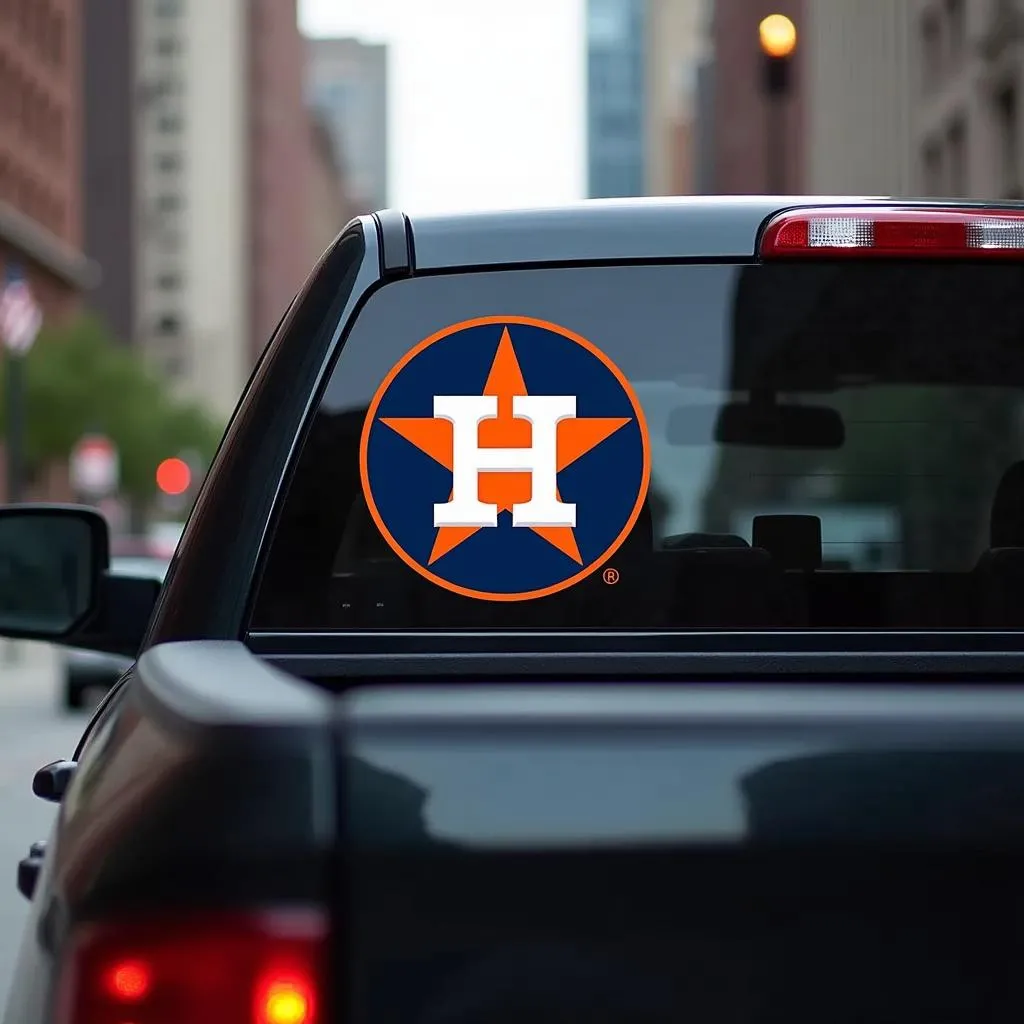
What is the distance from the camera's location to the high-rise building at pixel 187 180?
4781 inches

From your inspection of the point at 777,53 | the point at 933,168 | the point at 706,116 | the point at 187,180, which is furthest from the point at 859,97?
the point at 187,180

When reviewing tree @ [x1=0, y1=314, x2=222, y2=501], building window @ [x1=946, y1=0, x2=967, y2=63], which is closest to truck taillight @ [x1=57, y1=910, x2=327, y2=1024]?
building window @ [x1=946, y1=0, x2=967, y2=63]

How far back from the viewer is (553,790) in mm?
1671

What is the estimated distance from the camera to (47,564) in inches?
133

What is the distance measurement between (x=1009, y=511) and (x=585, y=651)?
72cm

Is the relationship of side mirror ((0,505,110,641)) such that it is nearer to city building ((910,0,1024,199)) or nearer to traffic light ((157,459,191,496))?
city building ((910,0,1024,199))

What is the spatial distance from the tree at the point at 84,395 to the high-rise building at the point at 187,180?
57097 mm

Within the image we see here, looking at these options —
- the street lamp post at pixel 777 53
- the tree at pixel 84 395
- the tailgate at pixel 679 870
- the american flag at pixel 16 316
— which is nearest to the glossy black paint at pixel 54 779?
the tailgate at pixel 679 870

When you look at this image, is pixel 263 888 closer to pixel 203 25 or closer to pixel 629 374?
pixel 629 374

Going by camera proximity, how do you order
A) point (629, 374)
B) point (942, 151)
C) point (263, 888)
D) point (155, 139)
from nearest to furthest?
point (263, 888)
point (629, 374)
point (942, 151)
point (155, 139)

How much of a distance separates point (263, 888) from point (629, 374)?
3.39ft

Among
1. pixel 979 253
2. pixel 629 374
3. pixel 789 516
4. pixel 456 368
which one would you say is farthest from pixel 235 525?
pixel 979 253

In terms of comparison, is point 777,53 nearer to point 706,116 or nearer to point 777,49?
point 777,49

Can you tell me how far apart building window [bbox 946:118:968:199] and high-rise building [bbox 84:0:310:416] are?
87115mm
